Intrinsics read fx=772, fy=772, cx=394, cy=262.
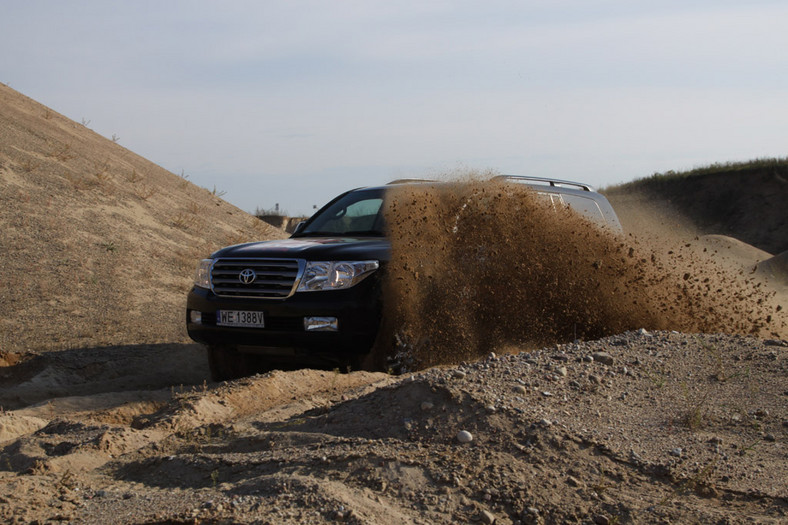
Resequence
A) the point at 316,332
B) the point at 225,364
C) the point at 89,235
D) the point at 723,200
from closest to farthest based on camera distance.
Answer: the point at 316,332 → the point at 225,364 → the point at 89,235 → the point at 723,200

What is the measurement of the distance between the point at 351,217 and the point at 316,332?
195 cm

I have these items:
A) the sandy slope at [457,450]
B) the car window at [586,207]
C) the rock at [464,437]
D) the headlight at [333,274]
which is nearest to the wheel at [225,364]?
the headlight at [333,274]

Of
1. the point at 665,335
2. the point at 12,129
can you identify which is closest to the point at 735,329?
the point at 665,335

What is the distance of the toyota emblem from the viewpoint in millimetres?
6562

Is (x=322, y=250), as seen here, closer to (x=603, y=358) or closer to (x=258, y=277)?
(x=258, y=277)

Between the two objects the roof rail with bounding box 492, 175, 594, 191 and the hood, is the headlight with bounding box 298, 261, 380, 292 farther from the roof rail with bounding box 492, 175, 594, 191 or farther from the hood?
the roof rail with bounding box 492, 175, 594, 191

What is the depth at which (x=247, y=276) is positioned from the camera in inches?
259

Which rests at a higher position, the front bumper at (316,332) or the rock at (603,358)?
the front bumper at (316,332)

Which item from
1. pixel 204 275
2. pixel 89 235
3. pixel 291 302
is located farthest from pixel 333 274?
pixel 89 235

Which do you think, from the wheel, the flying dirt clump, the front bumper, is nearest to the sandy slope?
the front bumper

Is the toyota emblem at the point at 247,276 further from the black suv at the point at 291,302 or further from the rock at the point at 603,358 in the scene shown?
the rock at the point at 603,358

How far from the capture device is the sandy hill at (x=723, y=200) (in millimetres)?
37219

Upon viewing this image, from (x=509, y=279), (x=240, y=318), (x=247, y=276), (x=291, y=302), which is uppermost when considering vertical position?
(x=247, y=276)

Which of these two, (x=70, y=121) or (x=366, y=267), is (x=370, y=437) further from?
(x=70, y=121)
